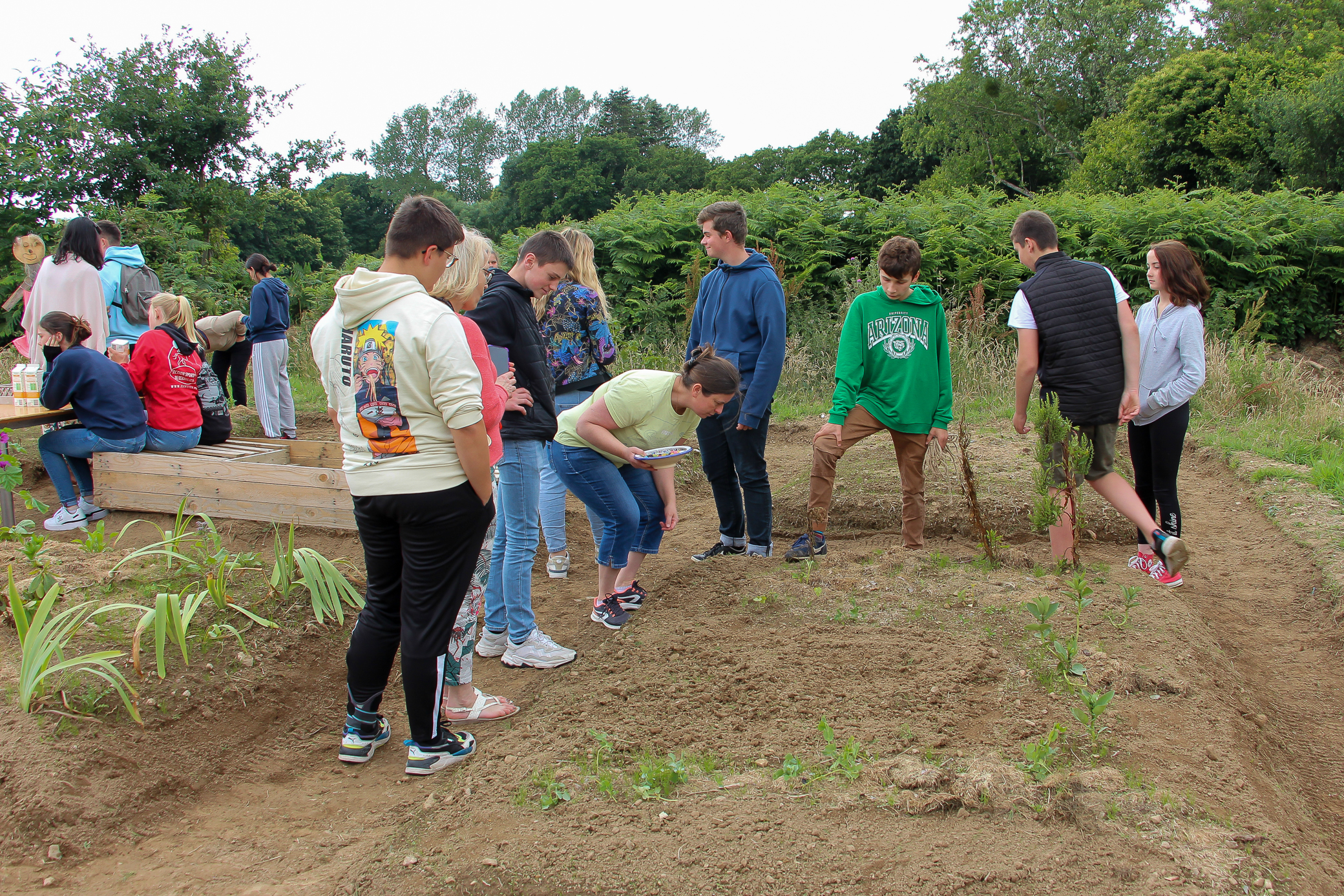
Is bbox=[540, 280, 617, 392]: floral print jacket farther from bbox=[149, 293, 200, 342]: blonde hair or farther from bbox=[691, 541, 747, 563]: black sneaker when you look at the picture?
bbox=[149, 293, 200, 342]: blonde hair

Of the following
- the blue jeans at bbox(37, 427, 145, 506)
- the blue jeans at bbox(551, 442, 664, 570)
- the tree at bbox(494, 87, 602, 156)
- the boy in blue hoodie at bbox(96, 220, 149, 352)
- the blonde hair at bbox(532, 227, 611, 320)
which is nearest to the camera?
the blue jeans at bbox(551, 442, 664, 570)

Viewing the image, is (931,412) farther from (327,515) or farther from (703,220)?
(327,515)

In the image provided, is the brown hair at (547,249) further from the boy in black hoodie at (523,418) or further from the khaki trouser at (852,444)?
the khaki trouser at (852,444)

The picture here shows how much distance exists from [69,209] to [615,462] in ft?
60.8

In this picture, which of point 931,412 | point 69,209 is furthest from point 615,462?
point 69,209

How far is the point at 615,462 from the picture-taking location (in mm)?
4156

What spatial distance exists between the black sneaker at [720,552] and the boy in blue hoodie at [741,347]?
0.08 metres

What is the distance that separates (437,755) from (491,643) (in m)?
1.13

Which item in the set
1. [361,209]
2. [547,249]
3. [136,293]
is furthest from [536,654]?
[361,209]

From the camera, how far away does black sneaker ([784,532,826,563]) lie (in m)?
5.05

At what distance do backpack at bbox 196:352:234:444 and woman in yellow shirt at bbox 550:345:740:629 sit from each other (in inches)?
166

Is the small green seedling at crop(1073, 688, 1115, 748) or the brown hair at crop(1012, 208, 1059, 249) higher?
the brown hair at crop(1012, 208, 1059, 249)

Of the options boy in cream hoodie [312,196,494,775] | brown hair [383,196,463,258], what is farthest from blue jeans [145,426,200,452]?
brown hair [383,196,463,258]

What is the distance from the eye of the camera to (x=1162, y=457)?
4812 millimetres
